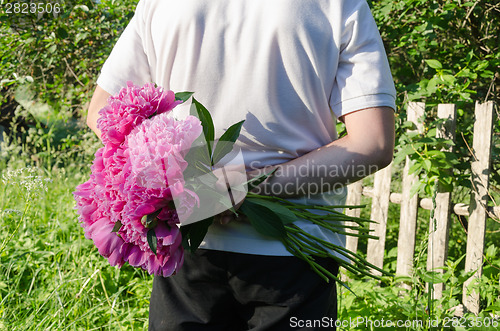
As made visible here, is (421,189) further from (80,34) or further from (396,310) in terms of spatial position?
(80,34)

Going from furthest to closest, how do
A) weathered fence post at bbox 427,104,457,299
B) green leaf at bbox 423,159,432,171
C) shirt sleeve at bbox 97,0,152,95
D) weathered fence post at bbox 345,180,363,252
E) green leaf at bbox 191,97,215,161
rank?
weathered fence post at bbox 345,180,363,252, weathered fence post at bbox 427,104,457,299, green leaf at bbox 423,159,432,171, shirt sleeve at bbox 97,0,152,95, green leaf at bbox 191,97,215,161

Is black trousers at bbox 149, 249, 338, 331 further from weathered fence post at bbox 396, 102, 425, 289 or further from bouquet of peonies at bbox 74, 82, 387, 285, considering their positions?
weathered fence post at bbox 396, 102, 425, 289

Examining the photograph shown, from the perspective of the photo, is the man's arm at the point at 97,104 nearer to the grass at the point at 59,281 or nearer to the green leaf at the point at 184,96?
the green leaf at the point at 184,96

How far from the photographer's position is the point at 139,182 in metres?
1.08

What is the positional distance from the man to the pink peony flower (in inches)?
6.9

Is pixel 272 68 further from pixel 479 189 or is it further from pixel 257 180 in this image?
pixel 479 189

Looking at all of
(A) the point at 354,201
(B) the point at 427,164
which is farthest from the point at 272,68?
(A) the point at 354,201

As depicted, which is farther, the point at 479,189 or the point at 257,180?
the point at 479,189

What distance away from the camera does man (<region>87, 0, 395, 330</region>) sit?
1.20m

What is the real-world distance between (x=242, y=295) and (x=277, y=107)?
536 millimetres

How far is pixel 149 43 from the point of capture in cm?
137

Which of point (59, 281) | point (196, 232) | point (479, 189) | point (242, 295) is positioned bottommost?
point (59, 281)

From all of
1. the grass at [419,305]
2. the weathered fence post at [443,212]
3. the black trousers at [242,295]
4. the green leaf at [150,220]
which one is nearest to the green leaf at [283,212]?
the black trousers at [242,295]

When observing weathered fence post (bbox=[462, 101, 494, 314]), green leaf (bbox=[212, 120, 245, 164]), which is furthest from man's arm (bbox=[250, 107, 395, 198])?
weathered fence post (bbox=[462, 101, 494, 314])
